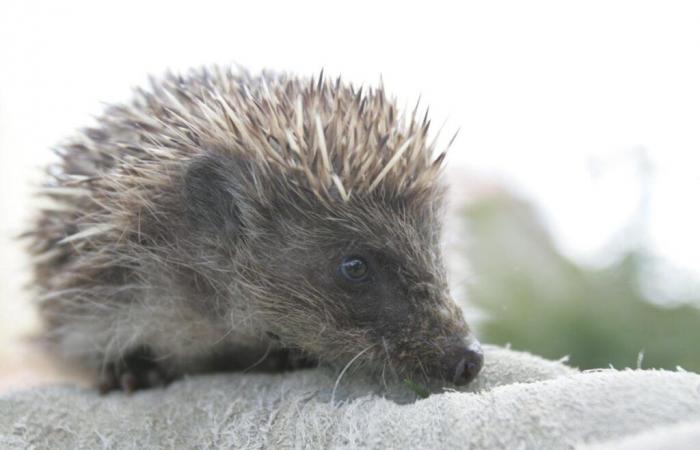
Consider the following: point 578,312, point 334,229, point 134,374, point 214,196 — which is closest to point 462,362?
point 334,229

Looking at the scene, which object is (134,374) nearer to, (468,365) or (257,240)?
(257,240)

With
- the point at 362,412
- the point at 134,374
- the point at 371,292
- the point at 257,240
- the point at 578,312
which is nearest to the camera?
the point at 362,412

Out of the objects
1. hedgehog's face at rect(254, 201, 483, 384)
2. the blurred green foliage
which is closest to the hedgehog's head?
hedgehog's face at rect(254, 201, 483, 384)

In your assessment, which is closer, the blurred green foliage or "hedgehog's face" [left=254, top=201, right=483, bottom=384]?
"hedgehog's face" [left=254, top=201, right=483, bottom=384]

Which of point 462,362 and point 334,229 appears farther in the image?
point 334,229

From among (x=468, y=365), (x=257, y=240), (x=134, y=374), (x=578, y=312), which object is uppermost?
(x=578, y=312)

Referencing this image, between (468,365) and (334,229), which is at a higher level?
(334,229)

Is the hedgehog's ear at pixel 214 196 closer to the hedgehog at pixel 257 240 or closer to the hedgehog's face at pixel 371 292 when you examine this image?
the hedgehog at pixel 257 240

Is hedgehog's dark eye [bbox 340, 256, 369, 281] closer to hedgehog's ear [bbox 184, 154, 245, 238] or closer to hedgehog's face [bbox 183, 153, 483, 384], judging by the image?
hedgehog's face [bbox 183, 153, 483, 384]

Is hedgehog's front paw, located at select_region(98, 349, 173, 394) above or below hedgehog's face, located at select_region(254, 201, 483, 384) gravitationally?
below
